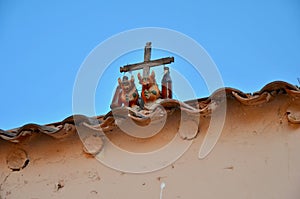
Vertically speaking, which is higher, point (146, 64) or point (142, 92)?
point (146, 64)

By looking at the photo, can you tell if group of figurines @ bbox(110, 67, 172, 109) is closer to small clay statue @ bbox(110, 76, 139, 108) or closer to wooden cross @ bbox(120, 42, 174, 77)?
small clay statue @ bbox(110, 76, 139, 108)

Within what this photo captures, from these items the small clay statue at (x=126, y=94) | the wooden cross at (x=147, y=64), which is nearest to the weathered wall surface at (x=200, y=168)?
the small clay statue at (x=126, y=94)

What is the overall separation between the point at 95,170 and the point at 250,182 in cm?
126

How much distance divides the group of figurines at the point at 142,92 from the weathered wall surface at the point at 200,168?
839mm

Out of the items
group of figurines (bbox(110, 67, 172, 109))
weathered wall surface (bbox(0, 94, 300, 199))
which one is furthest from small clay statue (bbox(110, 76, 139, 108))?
weathered wall surface (bbox(0, 94, 300, 199))

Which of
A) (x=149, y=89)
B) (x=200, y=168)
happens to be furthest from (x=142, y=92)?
(x=200, y=168)

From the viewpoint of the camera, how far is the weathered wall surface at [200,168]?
4.28 meters

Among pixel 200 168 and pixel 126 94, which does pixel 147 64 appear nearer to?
pixel 126 94

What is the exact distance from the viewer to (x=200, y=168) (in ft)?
14.8

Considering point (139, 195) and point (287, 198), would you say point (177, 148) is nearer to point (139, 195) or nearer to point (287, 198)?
point (139, 195)

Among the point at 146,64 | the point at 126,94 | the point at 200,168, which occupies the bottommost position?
the point at 200,168

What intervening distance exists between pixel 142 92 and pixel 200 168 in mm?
1448

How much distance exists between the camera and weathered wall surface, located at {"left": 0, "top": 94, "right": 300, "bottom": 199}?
14.0 ft

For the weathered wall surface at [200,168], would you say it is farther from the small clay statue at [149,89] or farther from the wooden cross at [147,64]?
the wooden cross at [147,64]
